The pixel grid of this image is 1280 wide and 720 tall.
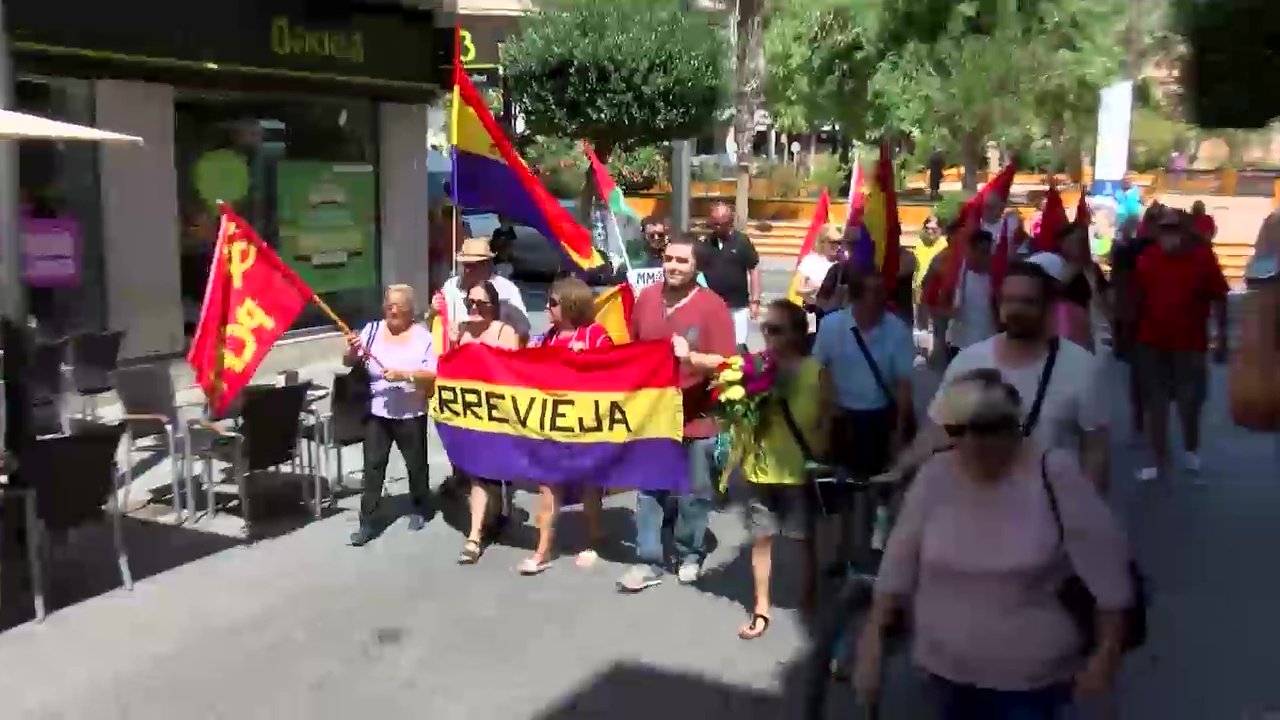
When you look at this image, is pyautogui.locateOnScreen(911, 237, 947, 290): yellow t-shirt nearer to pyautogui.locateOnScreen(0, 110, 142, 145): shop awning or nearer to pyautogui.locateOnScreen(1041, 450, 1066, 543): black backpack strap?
pyautogui.locateOnScreen(0, 110, 142, 145): shop awning

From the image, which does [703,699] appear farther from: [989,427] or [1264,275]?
[1264,275]

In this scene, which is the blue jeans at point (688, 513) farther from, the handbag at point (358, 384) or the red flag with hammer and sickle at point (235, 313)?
the red flag with hammer and sickle at point (235, 313)

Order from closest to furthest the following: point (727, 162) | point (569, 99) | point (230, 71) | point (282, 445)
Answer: point (282, 445) < point (230, 71) < point (569, 99) < point (727, 162)

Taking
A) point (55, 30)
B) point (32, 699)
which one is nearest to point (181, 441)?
point (32, 699)

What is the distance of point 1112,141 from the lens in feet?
84.1

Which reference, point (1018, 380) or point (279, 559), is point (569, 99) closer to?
point (279, 559)

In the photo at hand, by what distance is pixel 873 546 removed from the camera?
5.88 metres

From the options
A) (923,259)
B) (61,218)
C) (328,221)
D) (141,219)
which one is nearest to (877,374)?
(61,218)

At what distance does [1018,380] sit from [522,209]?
4393 mm

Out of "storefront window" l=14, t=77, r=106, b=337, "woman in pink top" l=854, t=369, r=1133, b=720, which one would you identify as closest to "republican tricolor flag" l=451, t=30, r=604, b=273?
"storefront window" l=14, t=77, r=106, b=337

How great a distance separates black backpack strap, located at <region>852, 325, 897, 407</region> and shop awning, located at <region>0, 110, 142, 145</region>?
3.61 meters

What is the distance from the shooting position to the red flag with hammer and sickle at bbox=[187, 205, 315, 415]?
7.06m

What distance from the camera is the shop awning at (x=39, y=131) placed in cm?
600

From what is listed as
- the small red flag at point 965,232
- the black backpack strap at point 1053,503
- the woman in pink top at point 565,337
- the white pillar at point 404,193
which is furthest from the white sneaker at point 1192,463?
the white pillar at point 404,193
